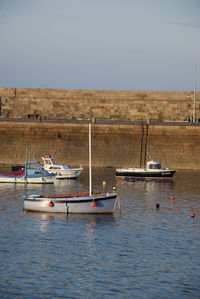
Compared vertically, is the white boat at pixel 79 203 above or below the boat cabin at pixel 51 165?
below

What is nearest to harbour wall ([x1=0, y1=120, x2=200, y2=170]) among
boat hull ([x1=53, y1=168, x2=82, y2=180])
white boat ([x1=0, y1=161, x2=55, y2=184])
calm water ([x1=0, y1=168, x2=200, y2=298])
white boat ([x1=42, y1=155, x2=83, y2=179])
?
white boat ([x1=42, y1=155, x2=83, y2=179])

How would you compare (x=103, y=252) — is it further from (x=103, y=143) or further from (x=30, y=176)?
Result: (x=103, y=143)

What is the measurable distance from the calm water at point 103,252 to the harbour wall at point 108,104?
33921 mm

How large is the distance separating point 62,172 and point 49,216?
888 inches

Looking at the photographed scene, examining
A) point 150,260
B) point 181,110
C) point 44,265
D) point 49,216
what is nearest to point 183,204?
point 49,216

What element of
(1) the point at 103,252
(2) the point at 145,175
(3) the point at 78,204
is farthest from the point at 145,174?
(1) the point at 103,252

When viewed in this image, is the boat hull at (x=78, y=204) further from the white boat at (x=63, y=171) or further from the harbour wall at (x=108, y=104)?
the harbour wall at (x=108, y=104)

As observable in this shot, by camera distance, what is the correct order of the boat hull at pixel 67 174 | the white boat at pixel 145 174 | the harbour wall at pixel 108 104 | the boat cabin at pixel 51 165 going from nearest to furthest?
the boat hull at pixel 67 174
the white boat at pixel 145 174
the boat cabin at pixel 51 165
the harbour wall at pixel 108 104

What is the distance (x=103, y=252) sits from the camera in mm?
28312

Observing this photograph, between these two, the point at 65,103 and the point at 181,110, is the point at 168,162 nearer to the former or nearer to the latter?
the point at 181,110

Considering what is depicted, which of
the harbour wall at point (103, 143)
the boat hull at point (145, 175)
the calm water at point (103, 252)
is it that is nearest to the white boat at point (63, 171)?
the boat hull at point (145, 175)

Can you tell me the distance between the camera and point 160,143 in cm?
7019

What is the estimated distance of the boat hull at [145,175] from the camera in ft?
196

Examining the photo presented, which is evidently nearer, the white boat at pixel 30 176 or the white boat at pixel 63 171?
the white boat at pixel 30 176
